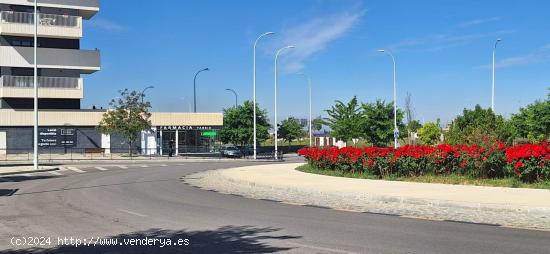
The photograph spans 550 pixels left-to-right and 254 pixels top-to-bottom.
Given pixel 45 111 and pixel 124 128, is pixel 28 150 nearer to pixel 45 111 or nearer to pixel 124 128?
pixel 45 111

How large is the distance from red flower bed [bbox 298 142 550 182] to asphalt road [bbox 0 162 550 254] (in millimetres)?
6574

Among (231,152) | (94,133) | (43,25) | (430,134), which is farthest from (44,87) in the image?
(430,134)

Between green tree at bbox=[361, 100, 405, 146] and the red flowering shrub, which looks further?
green tree at bbox=[361, 100, 405, 146]

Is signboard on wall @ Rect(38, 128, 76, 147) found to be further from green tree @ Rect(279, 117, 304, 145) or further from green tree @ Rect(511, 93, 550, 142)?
green tree @ Rect(511, 93, 550, 142)

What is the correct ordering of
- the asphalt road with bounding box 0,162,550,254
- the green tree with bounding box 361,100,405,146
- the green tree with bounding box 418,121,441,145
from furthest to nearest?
the green tree with bounding box 418,121,441,145 → the green tree with bounding box 361,100,405,146 → the asphalt road with bounding box 0,162,550,254

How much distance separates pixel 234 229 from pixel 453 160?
442 inches

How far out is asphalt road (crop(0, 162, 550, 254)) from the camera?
329 inches

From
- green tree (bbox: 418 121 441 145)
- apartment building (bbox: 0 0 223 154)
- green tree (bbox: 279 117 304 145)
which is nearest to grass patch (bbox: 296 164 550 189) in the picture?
apartment building (bbox: 0 0 223 154)

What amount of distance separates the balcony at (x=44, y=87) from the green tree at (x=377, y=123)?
95.9ft

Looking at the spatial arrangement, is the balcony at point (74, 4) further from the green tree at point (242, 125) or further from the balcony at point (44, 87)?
the green tree at point (242, 125)

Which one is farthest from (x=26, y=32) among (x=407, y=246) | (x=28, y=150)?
(x=407, y=246)

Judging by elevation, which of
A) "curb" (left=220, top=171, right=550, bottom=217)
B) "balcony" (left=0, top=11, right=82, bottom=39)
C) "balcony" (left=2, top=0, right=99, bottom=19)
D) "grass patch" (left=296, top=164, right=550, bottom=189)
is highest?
"balcony" (left=2, top=0, right=99, bottom=19)

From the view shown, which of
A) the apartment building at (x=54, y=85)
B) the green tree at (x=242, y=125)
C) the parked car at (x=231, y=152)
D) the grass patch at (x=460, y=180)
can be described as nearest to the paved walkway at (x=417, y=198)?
the grass patch at (x=460, y=180)

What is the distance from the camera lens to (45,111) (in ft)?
181
